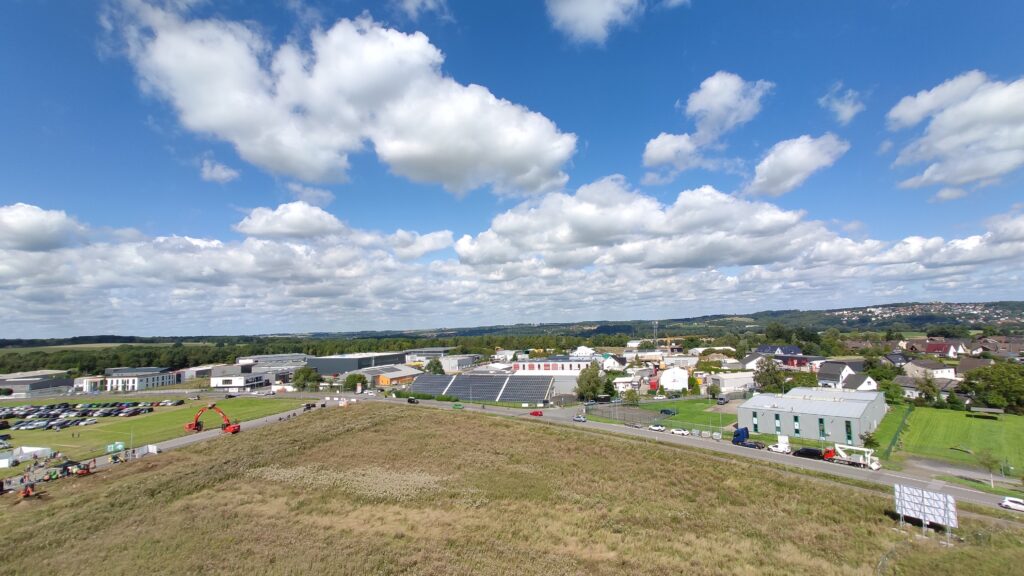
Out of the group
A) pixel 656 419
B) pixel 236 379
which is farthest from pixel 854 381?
pixel 236 379

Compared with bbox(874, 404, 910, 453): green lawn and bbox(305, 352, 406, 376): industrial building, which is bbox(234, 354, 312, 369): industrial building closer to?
bbox(305, 352, 406, 376): industrial building

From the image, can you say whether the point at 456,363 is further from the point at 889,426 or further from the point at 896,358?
the point at 896,358

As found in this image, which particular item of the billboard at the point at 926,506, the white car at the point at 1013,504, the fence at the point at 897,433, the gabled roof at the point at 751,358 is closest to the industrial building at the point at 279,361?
the gabled roof at the point at 751,358

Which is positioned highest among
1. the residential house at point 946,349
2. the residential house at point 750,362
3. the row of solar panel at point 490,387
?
the row of solar panel at point 490,387

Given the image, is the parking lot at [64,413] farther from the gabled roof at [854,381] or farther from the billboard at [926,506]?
the gabled roof at [854,381]

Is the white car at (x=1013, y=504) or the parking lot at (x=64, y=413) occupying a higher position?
the parking lot at (x=64, y=413)

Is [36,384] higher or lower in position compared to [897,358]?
higher

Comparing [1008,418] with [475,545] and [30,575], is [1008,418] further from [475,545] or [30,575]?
[30,575]
